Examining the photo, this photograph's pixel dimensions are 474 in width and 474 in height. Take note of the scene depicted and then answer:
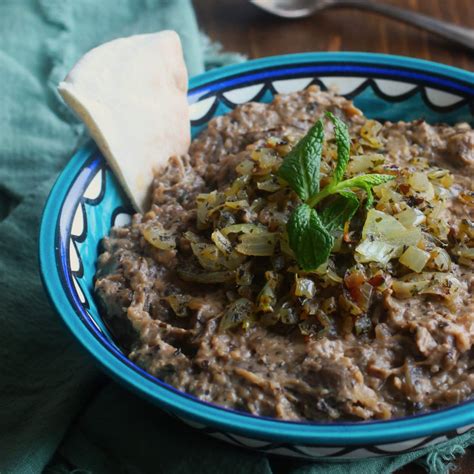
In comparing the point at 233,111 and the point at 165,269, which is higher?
the point at 233,111

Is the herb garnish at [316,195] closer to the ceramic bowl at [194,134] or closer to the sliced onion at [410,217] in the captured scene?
the sliced onion at [410,217]

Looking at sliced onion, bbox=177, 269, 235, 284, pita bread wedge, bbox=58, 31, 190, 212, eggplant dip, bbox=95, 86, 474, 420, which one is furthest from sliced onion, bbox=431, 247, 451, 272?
pita bread wedge, bbox=58, 31, 190, 212

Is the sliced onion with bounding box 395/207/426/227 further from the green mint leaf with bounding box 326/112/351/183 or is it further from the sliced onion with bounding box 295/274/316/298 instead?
the sliced onion with bounding box 295/274/316/298

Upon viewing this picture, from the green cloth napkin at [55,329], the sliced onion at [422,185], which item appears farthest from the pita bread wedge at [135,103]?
the sliced onion at [422,185]

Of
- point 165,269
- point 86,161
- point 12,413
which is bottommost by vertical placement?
point 12,413

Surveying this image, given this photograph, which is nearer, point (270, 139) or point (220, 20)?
point (270, 139)

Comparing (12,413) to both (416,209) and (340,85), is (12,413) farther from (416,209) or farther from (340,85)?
(340,85)

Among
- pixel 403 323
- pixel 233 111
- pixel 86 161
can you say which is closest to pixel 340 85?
pixel 233 111
